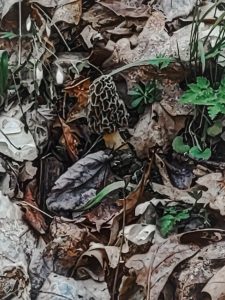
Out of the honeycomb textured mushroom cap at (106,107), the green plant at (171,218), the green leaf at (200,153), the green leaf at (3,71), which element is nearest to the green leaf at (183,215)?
the green plant at (171,218)

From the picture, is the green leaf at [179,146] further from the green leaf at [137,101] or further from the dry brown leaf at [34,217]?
the dry brown leaf at [34,217]

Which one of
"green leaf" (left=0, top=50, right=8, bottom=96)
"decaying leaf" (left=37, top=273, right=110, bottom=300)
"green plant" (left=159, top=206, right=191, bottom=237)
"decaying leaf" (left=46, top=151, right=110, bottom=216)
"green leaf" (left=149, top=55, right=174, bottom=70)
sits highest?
"green leaf" (left=149, top=55, right=174, bottom=70)

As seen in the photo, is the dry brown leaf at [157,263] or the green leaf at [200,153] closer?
the dry brown leaf at [157,263]

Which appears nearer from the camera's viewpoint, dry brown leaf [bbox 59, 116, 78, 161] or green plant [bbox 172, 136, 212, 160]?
green plant [bbox 172, 136, 212, 160]

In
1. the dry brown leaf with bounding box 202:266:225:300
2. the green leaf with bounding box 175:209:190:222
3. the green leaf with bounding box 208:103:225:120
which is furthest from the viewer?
the green leaf with bounding box 208:103:225:120

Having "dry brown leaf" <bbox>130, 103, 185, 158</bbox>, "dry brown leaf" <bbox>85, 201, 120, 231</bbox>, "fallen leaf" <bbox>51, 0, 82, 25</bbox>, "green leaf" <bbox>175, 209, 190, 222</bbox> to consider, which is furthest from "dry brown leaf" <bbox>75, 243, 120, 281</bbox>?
"fallen leaf" <bbox>51, 0, 82, 25</bbox>

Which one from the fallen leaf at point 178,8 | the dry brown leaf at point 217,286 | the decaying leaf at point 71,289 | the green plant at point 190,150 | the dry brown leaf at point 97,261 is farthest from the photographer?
the fallen leaf at point 178,8

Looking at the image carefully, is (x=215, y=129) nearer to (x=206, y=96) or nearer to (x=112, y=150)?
(x=206, y=96)

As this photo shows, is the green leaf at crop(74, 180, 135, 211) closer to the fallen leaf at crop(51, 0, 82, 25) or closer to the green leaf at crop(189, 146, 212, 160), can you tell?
the green leaf at crop(189, 146, 212, 160)
